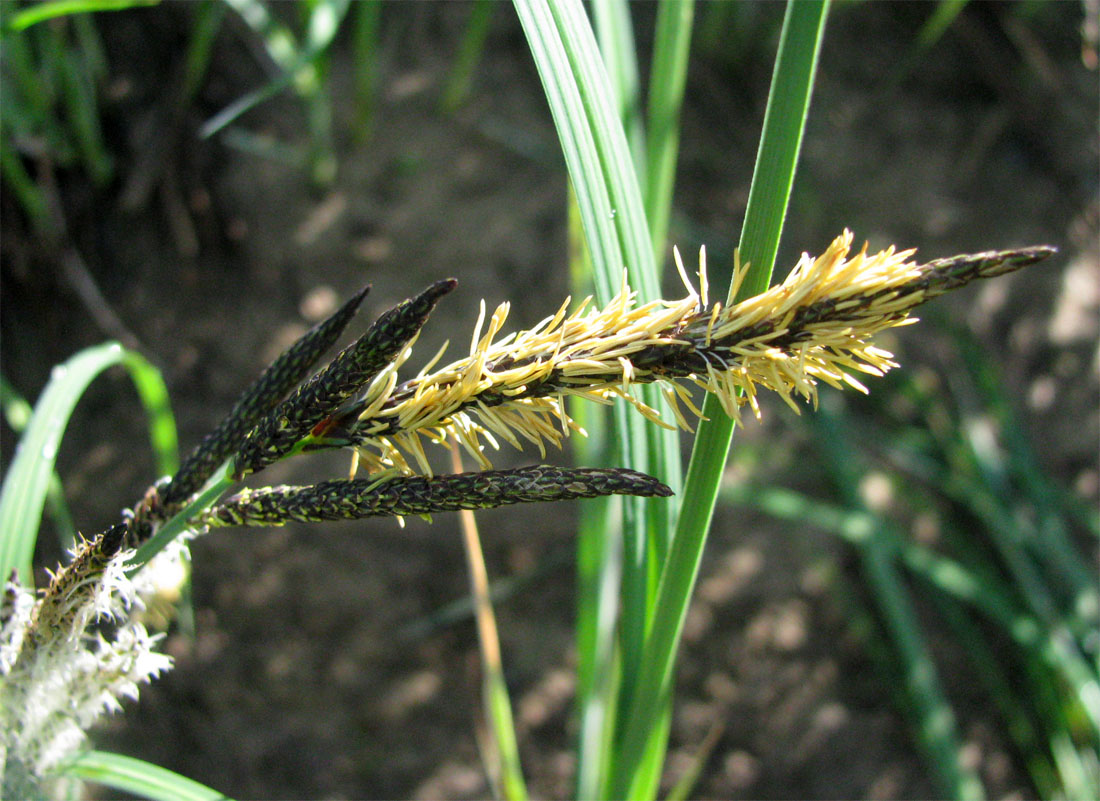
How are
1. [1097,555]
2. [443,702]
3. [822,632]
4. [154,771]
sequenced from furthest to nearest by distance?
[1097,555] < [822,632] < [443,702] < [154,771]

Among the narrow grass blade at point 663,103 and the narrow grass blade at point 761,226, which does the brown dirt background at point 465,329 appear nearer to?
the narrow grass blade at point 663,103

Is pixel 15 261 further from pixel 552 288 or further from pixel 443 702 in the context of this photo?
pixel 443 702

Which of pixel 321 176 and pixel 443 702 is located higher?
pixel 321 176

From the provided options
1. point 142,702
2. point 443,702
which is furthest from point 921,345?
point 142,702

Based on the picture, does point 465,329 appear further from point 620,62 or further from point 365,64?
point 620,62

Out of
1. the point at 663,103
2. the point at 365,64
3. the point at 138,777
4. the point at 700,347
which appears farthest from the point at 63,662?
the point at 365,64

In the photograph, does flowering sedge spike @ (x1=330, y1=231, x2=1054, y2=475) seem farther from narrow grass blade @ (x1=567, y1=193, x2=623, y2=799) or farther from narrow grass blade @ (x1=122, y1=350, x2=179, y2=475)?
narrow grass blade @ (x1=122, y1=350, x2=179, y2=475)

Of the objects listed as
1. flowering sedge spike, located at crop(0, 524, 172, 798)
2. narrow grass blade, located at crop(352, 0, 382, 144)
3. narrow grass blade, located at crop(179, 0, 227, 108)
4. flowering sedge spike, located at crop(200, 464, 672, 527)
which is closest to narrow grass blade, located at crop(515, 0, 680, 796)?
flowering sedge spike, located at crop(200, 464, 672, 527)
